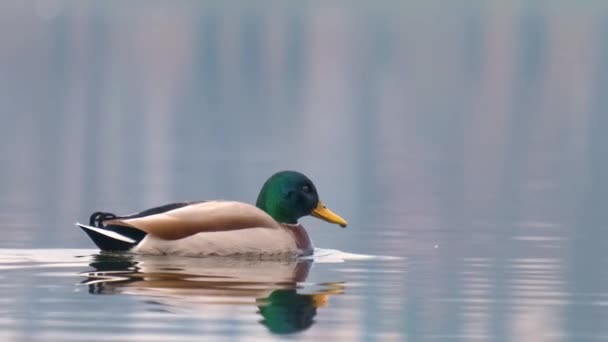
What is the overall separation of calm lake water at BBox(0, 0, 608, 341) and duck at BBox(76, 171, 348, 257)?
9.8 inches

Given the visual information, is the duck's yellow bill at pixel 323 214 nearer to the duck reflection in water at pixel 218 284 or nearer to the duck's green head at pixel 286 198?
the duck's green head at pixel 286 198

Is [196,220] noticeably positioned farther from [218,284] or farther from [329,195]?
[329,195]

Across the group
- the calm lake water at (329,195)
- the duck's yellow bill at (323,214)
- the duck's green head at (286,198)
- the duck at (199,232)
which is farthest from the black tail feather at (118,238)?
the duck's yellow bill at (323,214)

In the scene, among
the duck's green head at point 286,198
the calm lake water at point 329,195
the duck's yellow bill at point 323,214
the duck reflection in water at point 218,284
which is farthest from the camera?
the duck's yellow bill at point 323,214

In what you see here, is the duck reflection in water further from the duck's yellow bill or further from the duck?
the duck's yellow bill

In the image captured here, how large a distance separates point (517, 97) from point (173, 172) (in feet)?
140

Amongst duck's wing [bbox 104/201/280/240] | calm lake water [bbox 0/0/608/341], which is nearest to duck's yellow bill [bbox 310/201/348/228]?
calm lake water [bbox 0/0/608/341]

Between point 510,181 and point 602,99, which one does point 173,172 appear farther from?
point 602,99

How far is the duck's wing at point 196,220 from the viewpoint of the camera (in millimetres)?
21203

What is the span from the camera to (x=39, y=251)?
21859 mm

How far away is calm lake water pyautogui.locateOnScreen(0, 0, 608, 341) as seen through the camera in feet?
57.4

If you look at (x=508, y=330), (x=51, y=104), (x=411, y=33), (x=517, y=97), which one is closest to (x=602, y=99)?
(x=517, y=97)

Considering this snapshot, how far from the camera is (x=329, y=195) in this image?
105 ft

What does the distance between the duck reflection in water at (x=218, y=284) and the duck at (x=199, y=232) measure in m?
0.15
